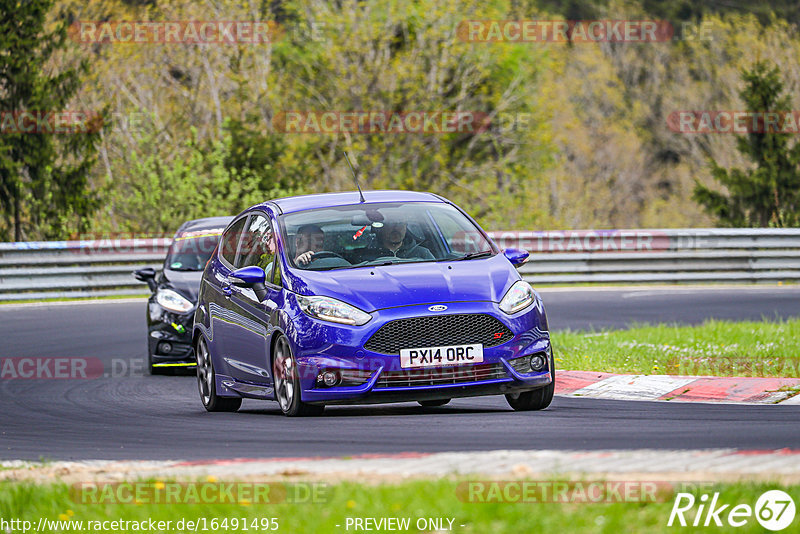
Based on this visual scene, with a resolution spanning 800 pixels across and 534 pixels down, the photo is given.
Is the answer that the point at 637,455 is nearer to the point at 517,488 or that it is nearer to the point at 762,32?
the point at 517,488

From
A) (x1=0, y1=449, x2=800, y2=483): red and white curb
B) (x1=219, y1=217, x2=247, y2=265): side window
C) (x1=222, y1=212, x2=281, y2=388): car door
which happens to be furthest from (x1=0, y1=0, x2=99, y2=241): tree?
(x1=0, y1=449, x2=800, y2=483): red and white curb

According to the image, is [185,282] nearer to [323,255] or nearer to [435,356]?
[323,255]

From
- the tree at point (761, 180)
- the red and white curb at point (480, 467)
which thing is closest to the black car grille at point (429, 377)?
the red and white curb at point (480, 467)

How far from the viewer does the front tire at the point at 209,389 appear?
11.5 meters

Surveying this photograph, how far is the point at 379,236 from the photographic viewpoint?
10.6m

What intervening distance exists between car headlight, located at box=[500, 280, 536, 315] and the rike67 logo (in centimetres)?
398

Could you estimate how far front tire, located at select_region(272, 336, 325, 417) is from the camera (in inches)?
384

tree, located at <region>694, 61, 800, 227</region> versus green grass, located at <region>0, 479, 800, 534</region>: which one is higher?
green grass, located at <region>0, 479, 800, 534</region>

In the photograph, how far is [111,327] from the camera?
19.6 meters

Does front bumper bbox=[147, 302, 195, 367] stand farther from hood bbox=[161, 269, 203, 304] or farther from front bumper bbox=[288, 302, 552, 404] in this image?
front bumper bbox=[288, 302, 552, 404]

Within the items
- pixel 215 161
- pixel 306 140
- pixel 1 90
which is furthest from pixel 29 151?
pixel 306 140

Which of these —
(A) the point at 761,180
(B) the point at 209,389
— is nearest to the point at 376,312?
(B) the point at 209,389

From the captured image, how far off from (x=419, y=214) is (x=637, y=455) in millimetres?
4351

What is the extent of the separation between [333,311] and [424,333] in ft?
2.17
